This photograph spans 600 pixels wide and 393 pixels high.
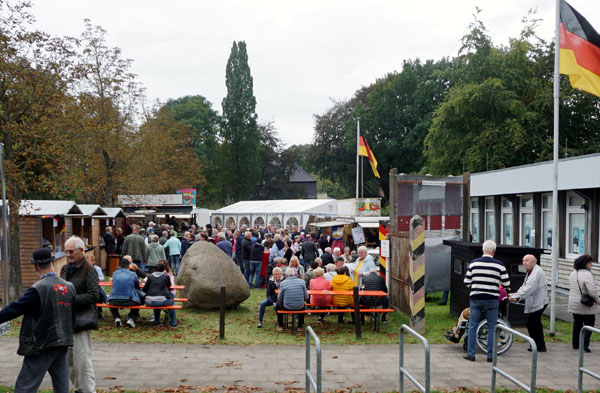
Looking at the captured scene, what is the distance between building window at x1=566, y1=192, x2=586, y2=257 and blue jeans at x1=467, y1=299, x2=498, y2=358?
9.12 meters

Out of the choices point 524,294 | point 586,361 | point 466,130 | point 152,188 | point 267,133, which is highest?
point 267,133

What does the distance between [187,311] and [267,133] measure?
207 feet

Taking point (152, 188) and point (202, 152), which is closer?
point (152, 188)

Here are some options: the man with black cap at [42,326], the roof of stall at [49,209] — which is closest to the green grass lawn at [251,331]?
the man with black cap at [42,326]

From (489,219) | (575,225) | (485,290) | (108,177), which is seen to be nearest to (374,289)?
(485,290)

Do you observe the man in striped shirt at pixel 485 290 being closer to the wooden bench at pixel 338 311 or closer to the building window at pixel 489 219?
the wooden bench at pixel 338 311

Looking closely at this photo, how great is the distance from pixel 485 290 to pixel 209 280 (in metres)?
6.51

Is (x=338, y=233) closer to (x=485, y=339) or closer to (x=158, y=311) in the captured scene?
(x=158, y=311)

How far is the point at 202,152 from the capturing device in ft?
219

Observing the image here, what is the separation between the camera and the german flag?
33.3 feet

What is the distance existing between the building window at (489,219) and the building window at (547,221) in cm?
398

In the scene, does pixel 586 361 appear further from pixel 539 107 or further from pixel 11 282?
pixel 539 107

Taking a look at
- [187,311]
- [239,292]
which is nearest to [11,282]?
[187,311]

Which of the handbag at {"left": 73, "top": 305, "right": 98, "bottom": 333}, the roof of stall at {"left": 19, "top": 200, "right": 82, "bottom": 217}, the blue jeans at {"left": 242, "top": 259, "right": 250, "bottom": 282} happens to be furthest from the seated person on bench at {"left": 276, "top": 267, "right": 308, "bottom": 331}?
the roof of stall at {"left": 19, "top": 200, "right": 82, "bottom": 217}
